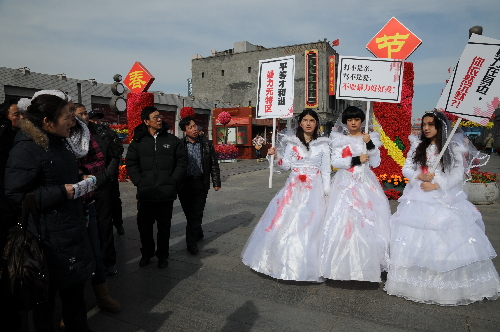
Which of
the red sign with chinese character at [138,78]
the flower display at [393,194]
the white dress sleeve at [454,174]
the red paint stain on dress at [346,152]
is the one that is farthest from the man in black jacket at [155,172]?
the red sign with chinese character at [138,78]

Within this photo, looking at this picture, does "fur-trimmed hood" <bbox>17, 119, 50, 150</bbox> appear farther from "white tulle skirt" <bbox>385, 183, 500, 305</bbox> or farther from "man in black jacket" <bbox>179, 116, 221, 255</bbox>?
"white tulle skirt" <bbox>385, 183, 500, 305</bbox>

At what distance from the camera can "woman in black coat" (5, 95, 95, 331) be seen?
2.15 m

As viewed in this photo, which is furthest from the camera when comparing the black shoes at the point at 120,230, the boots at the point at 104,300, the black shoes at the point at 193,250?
the black shoes at the point at 120,230

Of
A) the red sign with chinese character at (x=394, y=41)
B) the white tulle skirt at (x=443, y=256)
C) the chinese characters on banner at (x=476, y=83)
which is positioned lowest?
the white tulle skirt at (x=443, y=256)

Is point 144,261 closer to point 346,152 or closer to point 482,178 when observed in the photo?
point 346,152

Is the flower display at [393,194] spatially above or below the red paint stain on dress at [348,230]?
below

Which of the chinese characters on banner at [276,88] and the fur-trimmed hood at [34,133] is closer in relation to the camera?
the fur-trimmed hood at [34,133]

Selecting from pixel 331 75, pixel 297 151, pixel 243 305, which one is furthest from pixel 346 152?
pixel 331 75

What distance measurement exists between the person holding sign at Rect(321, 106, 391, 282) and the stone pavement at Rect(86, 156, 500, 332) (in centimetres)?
29

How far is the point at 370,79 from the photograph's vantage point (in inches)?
193

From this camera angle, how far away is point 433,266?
3.15m

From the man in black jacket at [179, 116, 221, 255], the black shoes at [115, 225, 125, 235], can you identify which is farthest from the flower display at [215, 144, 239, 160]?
the man in black jacket at [179, 116, 221, 255]

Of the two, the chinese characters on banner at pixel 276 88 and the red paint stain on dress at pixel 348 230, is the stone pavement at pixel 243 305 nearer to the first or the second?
the red paint stain on dress at pixel 348 230

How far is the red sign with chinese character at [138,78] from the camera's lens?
1189 centimetres
